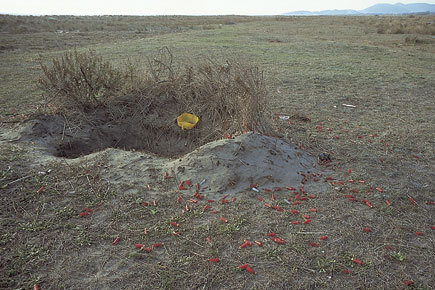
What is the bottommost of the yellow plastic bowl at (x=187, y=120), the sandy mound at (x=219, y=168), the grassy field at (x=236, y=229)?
the grassy field at (x=236, y=229)

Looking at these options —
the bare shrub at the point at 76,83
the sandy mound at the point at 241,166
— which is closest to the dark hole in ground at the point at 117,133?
the bare shrub at the point at 76,83

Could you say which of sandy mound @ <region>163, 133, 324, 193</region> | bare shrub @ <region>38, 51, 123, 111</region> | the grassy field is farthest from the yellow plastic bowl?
bare shrub @ <region>38, 51, 123, 111</region>

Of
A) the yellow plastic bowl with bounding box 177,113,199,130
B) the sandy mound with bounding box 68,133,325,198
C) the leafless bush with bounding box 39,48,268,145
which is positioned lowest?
the sandy mound with bounding box 68,133,325,198

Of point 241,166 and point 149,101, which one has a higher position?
point 149,101

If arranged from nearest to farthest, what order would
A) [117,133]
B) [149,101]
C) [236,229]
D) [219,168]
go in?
[236,229] → [219,168] → [117,133] → [149,101]

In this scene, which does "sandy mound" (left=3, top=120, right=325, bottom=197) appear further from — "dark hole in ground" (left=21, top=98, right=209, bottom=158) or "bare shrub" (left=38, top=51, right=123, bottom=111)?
"bare shrub" (left=38, top=51, right=123, bottom=111)

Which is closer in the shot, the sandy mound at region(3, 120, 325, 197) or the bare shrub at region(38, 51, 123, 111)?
the sandy mound at region(3, 120, 325, 197)

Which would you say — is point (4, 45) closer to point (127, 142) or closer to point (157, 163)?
point (127, 142)

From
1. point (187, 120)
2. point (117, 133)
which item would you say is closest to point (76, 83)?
point (117, 133)

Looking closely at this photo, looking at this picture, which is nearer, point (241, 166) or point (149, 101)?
point (241, 166)

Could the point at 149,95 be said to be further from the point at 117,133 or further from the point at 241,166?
the point at 241,166

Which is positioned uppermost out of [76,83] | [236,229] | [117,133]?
[76,83]

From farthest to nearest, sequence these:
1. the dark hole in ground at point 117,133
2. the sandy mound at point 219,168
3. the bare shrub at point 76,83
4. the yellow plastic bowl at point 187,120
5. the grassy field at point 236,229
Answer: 1. the bare shrub at point 76,83
2. the yellow plastic bowl at point 187,120
3. the dark hole in ground at point 117,133
4. the sandy mound at point 219,168
5. the grassy field at point 236,229

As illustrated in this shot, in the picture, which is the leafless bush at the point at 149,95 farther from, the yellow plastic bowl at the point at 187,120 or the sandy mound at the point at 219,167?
the sandy mound at the point at 219,167
